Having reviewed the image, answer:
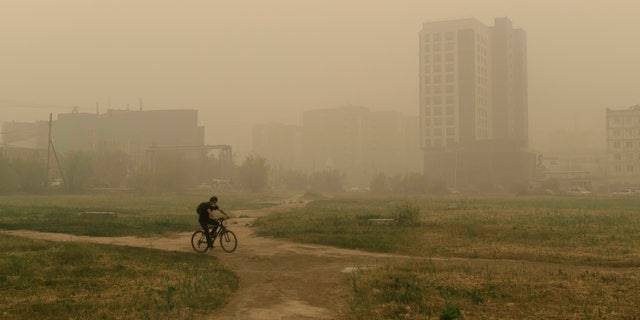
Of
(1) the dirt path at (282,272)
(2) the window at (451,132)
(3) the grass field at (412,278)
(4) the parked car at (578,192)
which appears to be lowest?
(4) the parked car at (578,192)

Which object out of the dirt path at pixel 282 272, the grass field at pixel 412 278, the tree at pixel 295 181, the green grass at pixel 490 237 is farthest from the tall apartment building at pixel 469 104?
the dirt path at pixel 282 272

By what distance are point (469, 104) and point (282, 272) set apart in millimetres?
150408

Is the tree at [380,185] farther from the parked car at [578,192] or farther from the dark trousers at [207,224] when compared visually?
the dark trousers at [207,224]

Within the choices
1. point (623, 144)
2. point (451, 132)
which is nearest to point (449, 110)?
point (451, 132)

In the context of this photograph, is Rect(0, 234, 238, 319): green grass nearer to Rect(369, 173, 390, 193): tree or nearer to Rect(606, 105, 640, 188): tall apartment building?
Rect(369, 173, 390, 193): tree

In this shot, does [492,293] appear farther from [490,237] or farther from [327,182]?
[327,182]

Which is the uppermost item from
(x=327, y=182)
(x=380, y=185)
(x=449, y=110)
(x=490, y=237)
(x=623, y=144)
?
(x=449, y=110)

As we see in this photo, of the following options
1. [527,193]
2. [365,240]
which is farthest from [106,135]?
[365,240]

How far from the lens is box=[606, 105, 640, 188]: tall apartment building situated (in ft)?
516

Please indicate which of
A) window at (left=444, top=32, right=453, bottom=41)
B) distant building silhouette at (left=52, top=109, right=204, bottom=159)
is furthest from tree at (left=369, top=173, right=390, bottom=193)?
distant building silhouette at (left=52, top=109, right=204, bottom=159)

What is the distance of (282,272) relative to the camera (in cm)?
1848

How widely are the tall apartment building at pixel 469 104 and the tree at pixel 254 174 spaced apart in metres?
52.8

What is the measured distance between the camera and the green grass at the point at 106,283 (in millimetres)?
12695

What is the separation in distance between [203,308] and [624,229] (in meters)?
25.5
